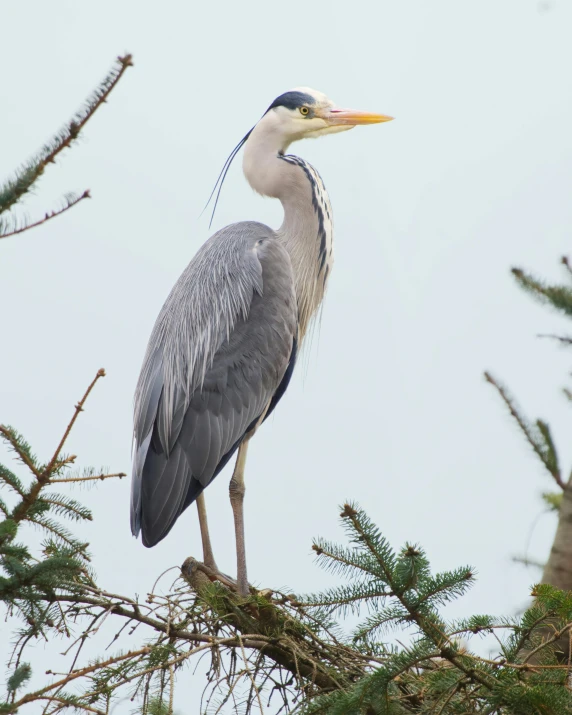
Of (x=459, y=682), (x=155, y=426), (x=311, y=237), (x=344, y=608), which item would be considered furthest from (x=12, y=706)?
(x=311, y=237)

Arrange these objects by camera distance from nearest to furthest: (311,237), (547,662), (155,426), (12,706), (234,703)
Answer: (12,706) → (547,662) → (234,703) → (155,426) → (311,237)

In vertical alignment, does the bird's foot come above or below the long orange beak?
below

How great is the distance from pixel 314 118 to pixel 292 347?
48.2 inches

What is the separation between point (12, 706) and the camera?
1556mm

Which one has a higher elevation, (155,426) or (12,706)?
(155,426)

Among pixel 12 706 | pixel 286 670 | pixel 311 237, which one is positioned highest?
pixel 311 237

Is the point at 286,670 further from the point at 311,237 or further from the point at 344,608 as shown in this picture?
the point at 311,237

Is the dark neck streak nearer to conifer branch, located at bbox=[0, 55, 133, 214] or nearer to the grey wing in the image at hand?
the grey wing

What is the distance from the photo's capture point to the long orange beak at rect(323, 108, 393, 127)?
4.32 m

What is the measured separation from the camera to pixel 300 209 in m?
4.19

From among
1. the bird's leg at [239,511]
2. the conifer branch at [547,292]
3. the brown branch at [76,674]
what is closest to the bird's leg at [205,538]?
the bird's leg at [239,511]

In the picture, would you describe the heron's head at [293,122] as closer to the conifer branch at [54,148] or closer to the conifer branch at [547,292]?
the conifer branch at [547,292]

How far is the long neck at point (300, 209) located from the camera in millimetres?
4176

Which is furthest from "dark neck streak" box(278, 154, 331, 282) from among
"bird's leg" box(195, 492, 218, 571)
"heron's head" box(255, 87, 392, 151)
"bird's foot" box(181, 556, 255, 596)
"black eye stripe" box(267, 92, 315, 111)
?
"bird's foot" box(181, 556, 255, 596)
